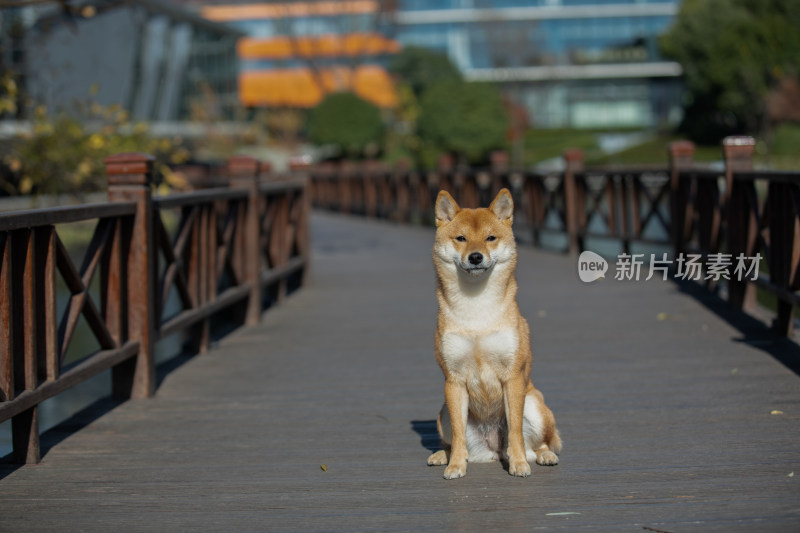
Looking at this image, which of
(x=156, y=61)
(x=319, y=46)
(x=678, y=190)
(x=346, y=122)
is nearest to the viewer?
(x=678, y=190)

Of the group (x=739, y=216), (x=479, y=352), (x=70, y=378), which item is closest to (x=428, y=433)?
(x=479, y=352)

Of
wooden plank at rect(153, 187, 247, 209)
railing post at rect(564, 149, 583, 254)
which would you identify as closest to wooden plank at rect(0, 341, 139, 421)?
wooden plank at rect(153, 187, 247, 209)

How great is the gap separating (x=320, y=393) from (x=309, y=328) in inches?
102

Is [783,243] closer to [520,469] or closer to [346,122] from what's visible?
[520,469]

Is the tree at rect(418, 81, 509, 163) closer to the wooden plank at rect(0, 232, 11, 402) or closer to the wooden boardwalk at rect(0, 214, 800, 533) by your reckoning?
the wooden boardwalk at rect(0, 214, 800, 533)

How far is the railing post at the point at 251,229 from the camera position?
29.7 ft

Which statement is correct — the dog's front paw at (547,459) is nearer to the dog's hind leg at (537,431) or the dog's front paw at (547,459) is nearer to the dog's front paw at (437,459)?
the dog's hind leg at (537,431)

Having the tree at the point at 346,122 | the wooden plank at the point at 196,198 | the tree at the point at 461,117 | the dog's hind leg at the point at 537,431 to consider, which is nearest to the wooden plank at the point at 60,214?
the wooden plank at the point at 196,198

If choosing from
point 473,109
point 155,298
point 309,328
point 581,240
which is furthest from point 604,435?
point 473,109

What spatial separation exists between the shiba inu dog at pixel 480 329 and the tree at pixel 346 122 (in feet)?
139

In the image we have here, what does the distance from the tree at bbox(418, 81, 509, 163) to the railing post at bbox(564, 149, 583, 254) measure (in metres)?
33.2

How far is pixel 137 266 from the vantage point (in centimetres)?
604

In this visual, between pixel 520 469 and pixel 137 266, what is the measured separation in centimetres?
276

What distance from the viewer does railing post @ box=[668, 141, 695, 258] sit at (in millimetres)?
10789
